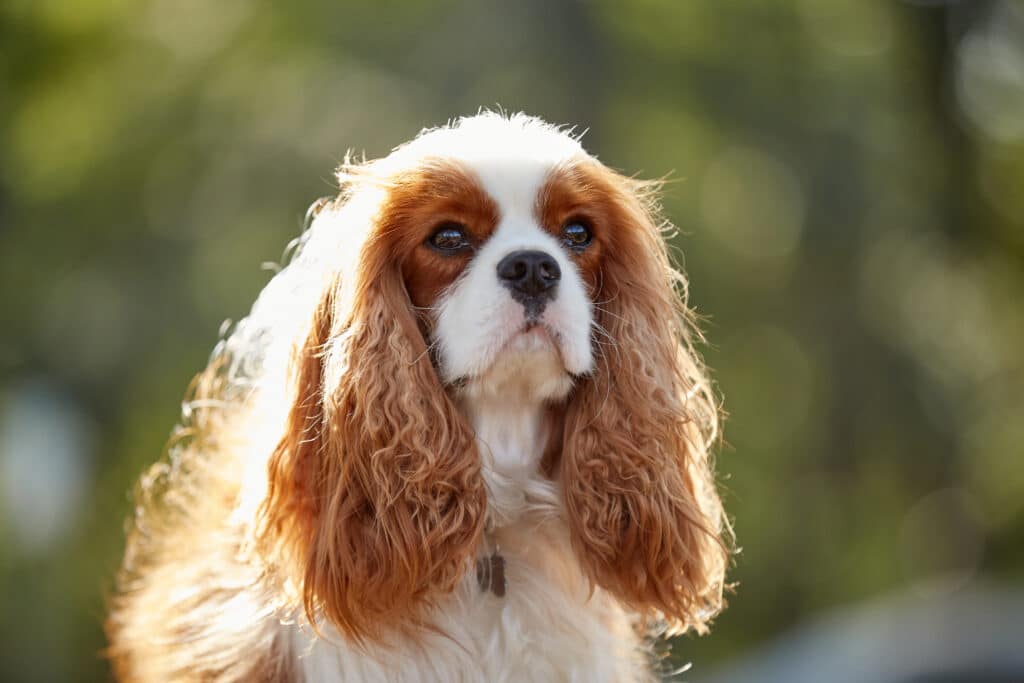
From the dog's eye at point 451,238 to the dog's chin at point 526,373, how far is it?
30 centimetres

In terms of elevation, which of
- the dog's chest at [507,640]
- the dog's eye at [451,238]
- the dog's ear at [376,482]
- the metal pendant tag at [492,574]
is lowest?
the dog's chest at [507,640]

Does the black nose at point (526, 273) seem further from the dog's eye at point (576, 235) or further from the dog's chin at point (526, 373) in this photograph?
the dog's eye at point (576, 235)

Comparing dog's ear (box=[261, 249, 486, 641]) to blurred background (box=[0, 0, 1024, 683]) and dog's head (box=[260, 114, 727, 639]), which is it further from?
blurred background (box=[0, 0, 1024, 683])

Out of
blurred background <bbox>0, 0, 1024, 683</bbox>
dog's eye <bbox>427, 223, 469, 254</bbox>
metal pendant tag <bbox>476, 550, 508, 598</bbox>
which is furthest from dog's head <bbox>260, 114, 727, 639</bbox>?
blurred background <bbox>0, 0, 1024, 683</bbox>

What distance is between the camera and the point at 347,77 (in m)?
9.50

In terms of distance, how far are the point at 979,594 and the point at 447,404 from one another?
827 cm

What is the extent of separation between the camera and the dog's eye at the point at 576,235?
3000 mm

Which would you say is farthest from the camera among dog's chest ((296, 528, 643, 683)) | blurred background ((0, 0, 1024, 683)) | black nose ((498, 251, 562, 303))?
blurred background ((0, 0, 1024, 683))

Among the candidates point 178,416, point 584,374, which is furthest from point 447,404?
point 178,416

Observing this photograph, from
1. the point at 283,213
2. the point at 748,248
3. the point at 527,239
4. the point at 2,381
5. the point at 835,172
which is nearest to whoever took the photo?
the point at 527,239

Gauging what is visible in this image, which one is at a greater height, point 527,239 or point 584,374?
point 527,239

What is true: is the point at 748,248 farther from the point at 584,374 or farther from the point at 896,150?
the point at 584,374

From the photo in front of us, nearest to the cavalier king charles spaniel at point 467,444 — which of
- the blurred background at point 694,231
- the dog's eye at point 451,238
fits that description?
the dog's eye at point 451,238

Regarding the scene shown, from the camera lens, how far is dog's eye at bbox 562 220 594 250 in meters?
3.00
